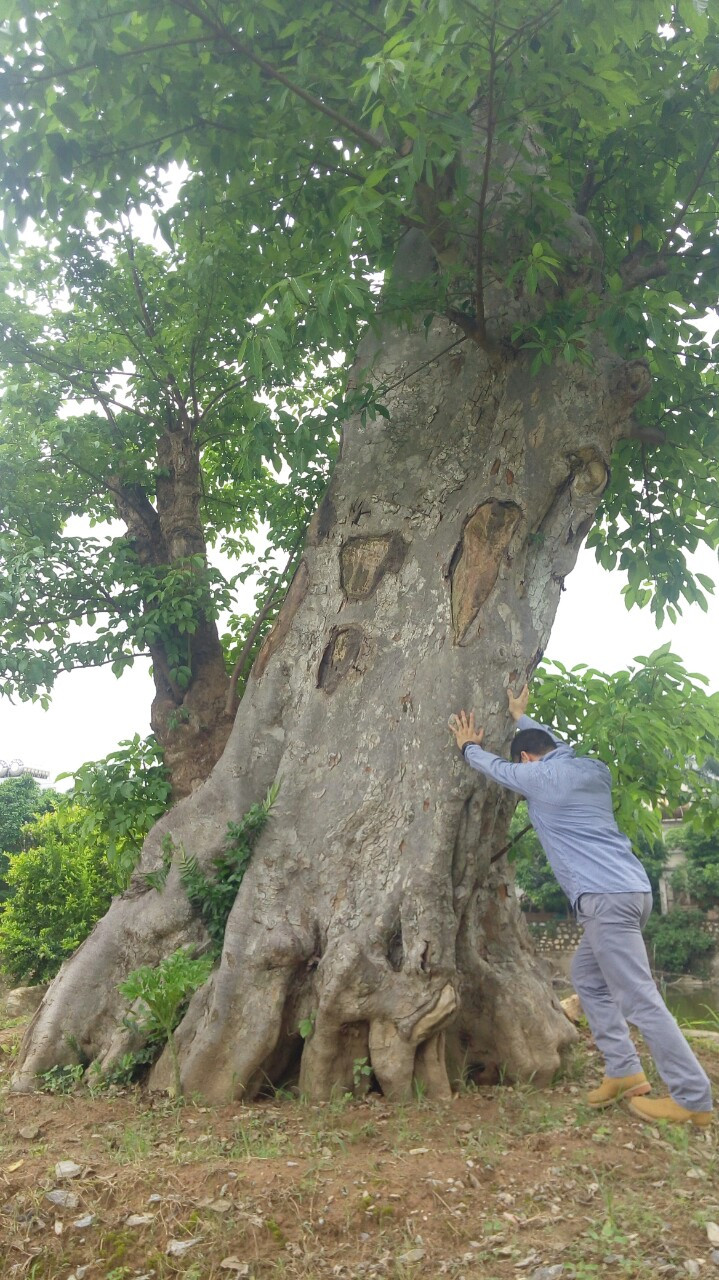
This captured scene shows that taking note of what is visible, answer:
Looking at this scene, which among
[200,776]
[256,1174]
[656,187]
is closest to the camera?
[256,1174]

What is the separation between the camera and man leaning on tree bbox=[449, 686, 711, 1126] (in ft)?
12.5

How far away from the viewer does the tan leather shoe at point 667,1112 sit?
12.5 feet

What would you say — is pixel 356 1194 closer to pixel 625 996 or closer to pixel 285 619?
pixel 625 996

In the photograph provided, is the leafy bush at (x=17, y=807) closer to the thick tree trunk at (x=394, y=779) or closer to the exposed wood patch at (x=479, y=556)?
the thick tree trunk at (x=394, y=779)

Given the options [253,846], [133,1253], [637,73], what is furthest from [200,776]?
[637,73]

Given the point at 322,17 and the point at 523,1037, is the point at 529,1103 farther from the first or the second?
the point at 322,17

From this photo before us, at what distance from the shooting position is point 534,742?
4.50 m

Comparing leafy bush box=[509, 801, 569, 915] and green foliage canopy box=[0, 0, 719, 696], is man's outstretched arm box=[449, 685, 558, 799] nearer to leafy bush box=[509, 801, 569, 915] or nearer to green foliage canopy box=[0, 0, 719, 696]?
green foliage canopy box=[0, 0, 719, 696]

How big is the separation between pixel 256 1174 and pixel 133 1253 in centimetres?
50

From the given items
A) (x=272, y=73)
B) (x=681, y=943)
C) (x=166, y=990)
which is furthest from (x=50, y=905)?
(x=681, y=943)

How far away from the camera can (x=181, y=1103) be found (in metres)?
4.11

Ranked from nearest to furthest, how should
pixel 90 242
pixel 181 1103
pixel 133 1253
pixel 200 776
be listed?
pixel 133 1253 → pixel 181 1103 → pixel 200 776 → pixel 90 242

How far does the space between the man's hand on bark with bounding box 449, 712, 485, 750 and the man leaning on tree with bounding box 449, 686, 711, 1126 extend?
3 centimetres

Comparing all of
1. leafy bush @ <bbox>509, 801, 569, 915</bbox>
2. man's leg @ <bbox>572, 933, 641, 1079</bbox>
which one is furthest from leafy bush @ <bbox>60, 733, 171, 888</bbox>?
leafy bush @ <bbox>509, 801, 569, 915</bbox>
